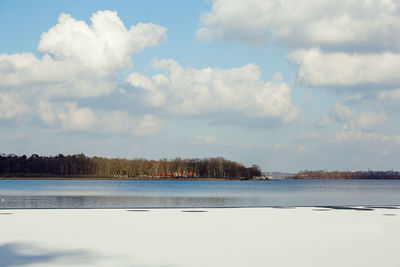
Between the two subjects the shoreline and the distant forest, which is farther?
the distant forest

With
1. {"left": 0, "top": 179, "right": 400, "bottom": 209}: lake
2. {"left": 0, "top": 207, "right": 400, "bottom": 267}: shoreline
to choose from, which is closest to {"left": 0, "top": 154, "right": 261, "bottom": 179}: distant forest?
{"left": 0, "top": 179, "right": 400, "bottom": 209}: lake

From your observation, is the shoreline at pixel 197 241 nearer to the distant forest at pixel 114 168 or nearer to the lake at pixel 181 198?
the lake at pixel 181 198

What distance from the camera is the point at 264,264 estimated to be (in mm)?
7453

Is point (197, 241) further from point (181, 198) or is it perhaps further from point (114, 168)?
point (114, 168)

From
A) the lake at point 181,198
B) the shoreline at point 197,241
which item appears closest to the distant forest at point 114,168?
the lake at point 181,198

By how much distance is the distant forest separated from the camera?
161000 mm

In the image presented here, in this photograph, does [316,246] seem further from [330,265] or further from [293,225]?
[293,225]

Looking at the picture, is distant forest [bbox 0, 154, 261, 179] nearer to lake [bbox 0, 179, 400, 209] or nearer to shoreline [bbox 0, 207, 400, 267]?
lake [bbox 0, 179, 400, 209]

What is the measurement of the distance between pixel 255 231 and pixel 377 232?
8.77ft

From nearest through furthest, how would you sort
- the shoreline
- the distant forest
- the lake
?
1. the shoreline
2. the lake
3. the distant forest

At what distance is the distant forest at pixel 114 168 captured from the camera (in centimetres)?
16100

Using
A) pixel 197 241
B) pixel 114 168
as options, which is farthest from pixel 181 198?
pixel 114 168

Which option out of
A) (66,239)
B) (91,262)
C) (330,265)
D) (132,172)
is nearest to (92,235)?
(66,239)

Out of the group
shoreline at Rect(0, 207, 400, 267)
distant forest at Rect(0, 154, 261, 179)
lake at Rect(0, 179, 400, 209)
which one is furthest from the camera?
distant forest at Rect(0, 154, 261, 179)
